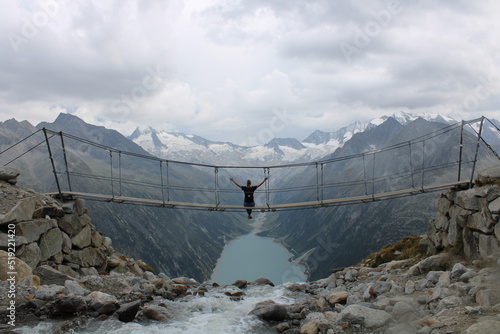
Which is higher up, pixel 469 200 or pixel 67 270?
pixel 469 200

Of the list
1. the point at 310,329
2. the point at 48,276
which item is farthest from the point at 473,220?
the point at 48,276

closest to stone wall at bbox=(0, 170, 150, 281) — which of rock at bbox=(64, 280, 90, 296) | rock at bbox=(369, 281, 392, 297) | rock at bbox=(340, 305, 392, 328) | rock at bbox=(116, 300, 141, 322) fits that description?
rock at bbox=(64, 280, 90, 296)

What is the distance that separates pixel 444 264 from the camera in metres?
17.4

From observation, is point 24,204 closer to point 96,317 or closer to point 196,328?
point 96,317

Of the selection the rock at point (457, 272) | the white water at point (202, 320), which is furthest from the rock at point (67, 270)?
the rock at point (457, 272)

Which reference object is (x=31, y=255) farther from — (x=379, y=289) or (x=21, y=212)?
(x=379, y=289)

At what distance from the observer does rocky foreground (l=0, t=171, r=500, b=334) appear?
40.1 ft

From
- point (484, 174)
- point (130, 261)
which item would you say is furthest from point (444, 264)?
point (130, 261)

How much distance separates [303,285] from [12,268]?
15.8 metres

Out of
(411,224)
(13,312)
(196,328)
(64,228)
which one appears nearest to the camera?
(13,312)

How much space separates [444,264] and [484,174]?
4.52 metres

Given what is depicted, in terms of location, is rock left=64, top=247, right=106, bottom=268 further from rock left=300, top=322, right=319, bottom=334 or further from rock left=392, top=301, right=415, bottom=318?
rock left=392, top=301, right=415, bottom=318

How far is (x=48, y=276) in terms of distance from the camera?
55.1ft

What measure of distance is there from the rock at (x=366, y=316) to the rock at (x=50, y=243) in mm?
14669
